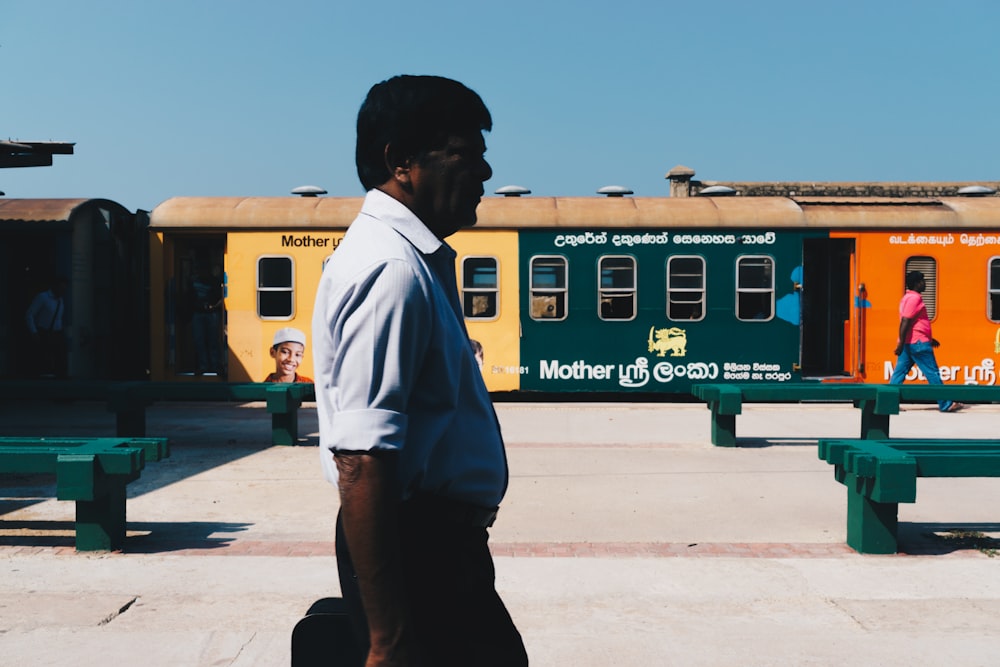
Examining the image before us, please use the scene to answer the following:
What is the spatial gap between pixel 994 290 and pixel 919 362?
2.72 metres

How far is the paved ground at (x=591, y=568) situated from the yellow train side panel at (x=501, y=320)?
599 centimetres

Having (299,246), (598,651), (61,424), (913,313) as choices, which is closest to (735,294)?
(913,313)

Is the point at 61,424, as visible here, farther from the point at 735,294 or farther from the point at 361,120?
the point at 361,120

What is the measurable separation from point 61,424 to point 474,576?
13677mm

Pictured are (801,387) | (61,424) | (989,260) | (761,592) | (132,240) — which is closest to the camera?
(761,592)

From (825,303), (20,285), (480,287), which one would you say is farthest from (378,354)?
(825,303)

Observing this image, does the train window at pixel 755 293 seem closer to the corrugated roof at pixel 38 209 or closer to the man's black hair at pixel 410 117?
the corrugated roof at pixel 38 209

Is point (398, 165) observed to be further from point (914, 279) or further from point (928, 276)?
point (928, 276)

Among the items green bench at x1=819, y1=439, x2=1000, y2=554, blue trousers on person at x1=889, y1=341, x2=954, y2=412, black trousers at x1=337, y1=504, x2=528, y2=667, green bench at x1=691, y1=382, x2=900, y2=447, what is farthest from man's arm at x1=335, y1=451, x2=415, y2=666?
blue trousers on person at x1=889, y1=341, x2=954, y2=412

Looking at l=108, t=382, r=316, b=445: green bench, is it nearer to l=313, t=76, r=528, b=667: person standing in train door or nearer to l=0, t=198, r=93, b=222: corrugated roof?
l=0, t=198, r=93, b=222: corrugated roof

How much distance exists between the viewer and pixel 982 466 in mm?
7012

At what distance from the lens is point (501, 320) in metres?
17.8

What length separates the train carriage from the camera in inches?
695

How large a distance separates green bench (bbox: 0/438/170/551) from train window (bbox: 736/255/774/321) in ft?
40.6
